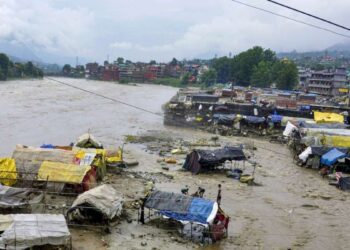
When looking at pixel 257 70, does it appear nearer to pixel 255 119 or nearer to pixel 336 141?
pixel 255 119

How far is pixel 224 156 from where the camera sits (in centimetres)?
2466

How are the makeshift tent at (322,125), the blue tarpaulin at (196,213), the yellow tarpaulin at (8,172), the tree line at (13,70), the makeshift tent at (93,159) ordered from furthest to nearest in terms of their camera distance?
the tree line at (13,70)
the makeshift tent at (322,125)
the makeshift tent at (93,159)
the yellow tarpaulin at (8,172)
the blue tarpaulin at (196,213)

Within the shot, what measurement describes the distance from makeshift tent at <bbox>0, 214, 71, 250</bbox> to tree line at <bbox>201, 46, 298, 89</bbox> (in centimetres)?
7964

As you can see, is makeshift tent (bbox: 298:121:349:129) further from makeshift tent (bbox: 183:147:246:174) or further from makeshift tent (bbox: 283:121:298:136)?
makeshift tent (bbox: 183:147:246:174)

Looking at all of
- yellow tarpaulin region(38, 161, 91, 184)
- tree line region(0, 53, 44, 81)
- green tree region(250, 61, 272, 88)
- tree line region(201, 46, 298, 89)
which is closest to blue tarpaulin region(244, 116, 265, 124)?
yellow tarpaulin region(38, 161, 91, 184)

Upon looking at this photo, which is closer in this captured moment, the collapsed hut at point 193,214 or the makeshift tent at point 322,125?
the collapsed hut at point 193,214

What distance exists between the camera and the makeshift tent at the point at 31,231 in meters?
11.2

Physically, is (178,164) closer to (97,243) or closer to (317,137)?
(317,137)

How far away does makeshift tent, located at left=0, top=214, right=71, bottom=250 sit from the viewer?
11180mm

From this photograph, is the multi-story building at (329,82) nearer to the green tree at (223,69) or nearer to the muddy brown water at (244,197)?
the green tree at (223,69)

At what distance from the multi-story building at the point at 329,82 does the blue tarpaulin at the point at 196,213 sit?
72.2 meters

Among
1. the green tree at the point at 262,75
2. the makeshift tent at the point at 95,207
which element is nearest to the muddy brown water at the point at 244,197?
the makeshift tent at the point at 95,207

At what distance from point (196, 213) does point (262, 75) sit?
81.9 metres

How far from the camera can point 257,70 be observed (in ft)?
311
